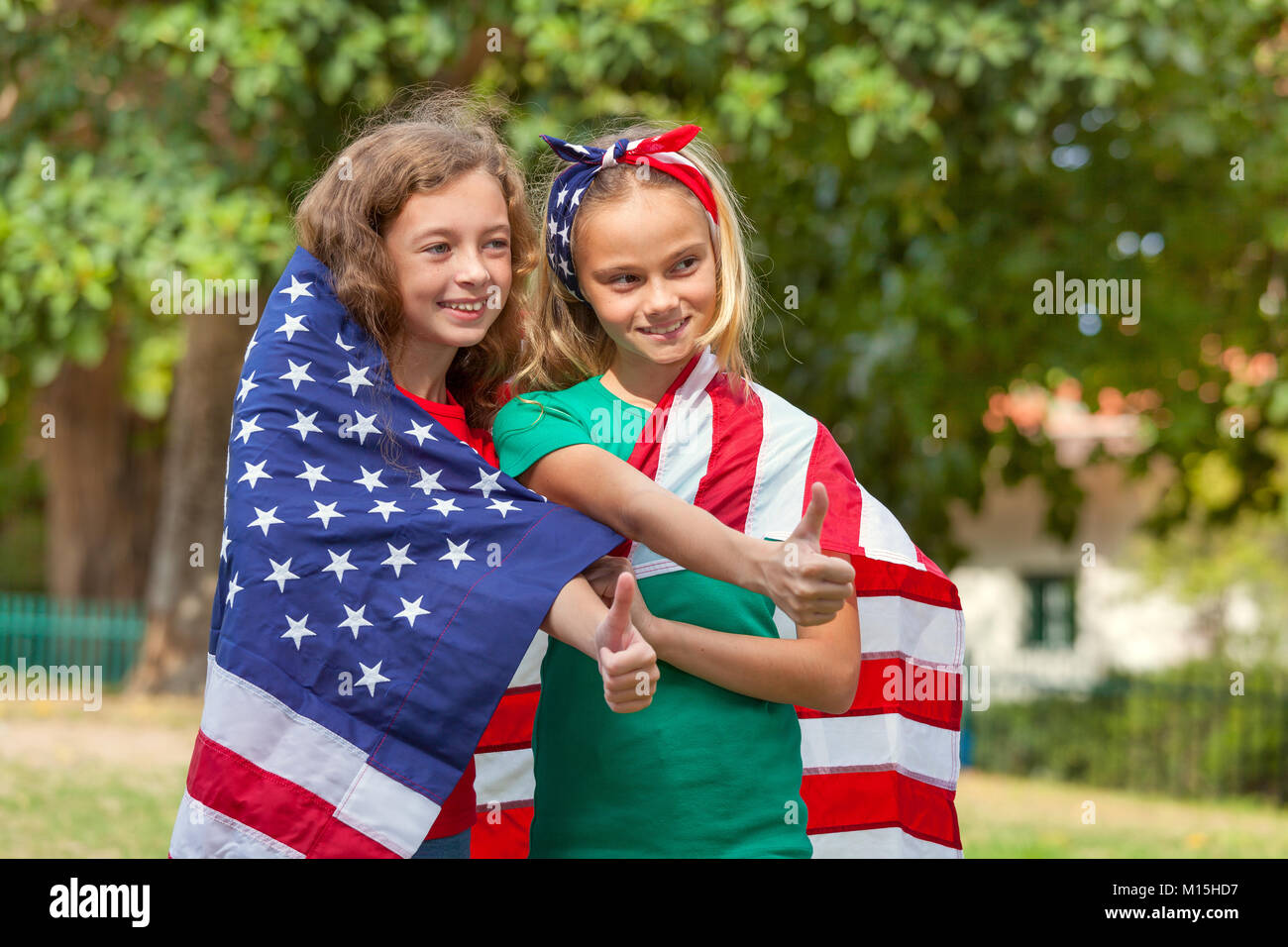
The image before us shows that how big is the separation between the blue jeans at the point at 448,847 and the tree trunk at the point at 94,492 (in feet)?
43.6

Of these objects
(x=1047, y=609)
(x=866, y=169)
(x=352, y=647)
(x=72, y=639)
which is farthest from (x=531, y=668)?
(x=1047, y=609)

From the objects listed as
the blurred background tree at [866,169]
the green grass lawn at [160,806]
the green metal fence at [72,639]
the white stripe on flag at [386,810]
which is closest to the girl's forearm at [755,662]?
the white stripe on flag at [386,810]

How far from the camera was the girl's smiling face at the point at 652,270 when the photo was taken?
7.31ft

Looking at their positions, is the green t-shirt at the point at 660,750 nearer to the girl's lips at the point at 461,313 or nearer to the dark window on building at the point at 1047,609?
the girl's lips at the point at 461,313

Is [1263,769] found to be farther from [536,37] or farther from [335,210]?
[335,210]

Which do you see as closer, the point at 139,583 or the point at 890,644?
the point at 890,644

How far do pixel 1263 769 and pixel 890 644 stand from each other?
1060 centimetres

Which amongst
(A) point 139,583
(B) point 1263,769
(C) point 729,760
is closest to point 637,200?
(C) point 729,760

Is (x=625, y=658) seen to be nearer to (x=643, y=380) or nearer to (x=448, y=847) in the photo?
(x=643, y=380)

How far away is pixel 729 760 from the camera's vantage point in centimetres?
218

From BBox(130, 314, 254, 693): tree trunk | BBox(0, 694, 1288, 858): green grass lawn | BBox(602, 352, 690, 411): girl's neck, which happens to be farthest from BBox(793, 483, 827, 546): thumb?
BBox(130, 314, 254, 693): tree trunk

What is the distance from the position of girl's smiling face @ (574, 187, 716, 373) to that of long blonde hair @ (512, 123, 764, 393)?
0.03 m

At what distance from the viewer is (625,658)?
185cm

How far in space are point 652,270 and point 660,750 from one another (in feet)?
2.61
